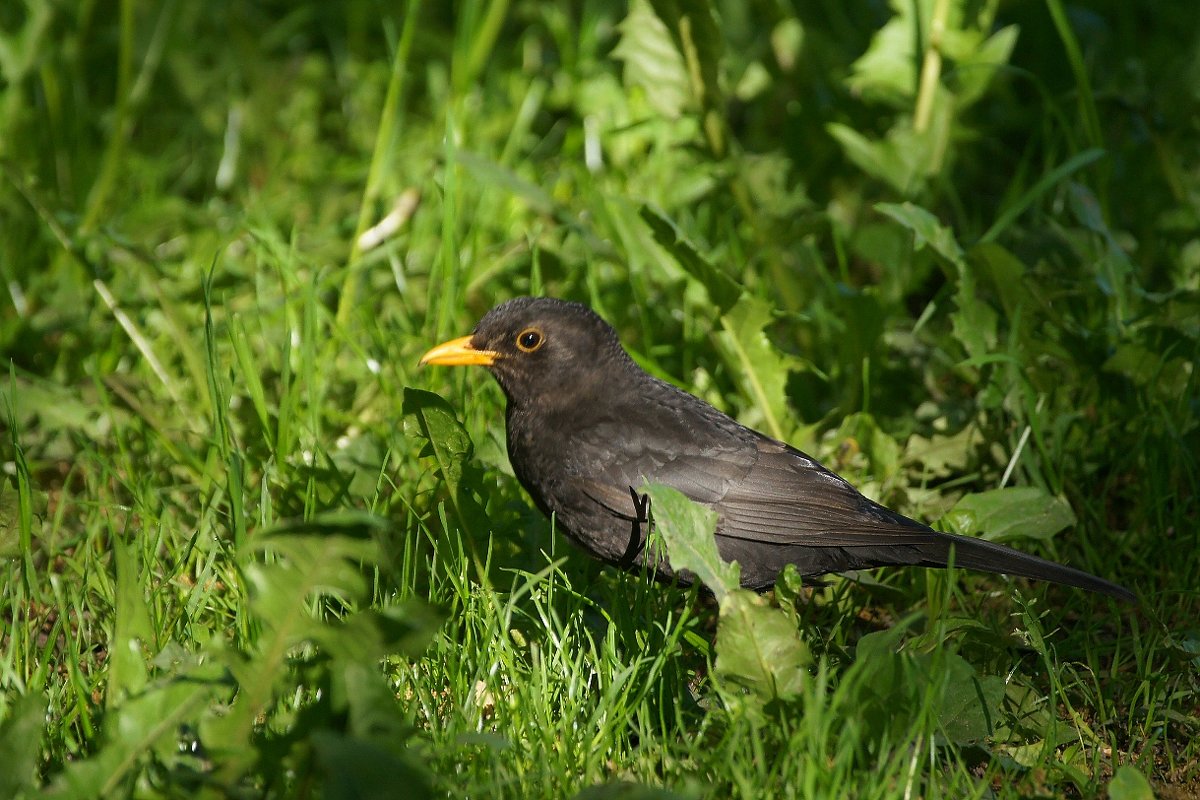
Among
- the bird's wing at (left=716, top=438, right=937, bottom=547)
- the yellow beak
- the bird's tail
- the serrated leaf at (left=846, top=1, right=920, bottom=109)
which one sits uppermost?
the serrated leaf at (left=846, top=1, right=920, bottom=109)

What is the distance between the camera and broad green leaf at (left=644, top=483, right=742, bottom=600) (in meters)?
2.86

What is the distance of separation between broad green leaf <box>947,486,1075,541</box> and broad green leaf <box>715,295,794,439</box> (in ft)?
2.62

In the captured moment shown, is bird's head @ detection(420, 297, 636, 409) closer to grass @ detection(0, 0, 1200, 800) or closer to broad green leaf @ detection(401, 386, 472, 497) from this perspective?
grass @ detection(0, 0, 1200, 800)

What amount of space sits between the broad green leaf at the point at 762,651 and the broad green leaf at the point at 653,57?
2658 millimetres

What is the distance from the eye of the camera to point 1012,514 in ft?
11.7

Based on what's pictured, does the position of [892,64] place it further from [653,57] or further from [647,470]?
[647,470]

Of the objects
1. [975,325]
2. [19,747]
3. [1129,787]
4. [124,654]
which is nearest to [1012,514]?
[975,325]

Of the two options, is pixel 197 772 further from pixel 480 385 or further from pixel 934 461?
pixel 934 461

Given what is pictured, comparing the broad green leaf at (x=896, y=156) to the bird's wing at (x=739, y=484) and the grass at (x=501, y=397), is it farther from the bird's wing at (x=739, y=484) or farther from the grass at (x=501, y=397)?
the bird's wing at (x=739, y=484)

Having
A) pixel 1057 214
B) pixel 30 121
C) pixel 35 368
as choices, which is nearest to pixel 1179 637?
pixel 1057 214

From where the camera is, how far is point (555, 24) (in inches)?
264

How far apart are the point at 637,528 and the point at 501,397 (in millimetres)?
1282

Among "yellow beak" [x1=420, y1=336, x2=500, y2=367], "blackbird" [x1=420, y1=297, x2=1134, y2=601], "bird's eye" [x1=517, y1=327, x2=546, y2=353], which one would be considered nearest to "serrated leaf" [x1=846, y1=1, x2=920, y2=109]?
"blackbird" [x1=420, y1=297, x2=1134, y2=601]

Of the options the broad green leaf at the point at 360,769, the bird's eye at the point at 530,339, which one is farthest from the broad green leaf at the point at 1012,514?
the broad green leaf at the point at 360,769
